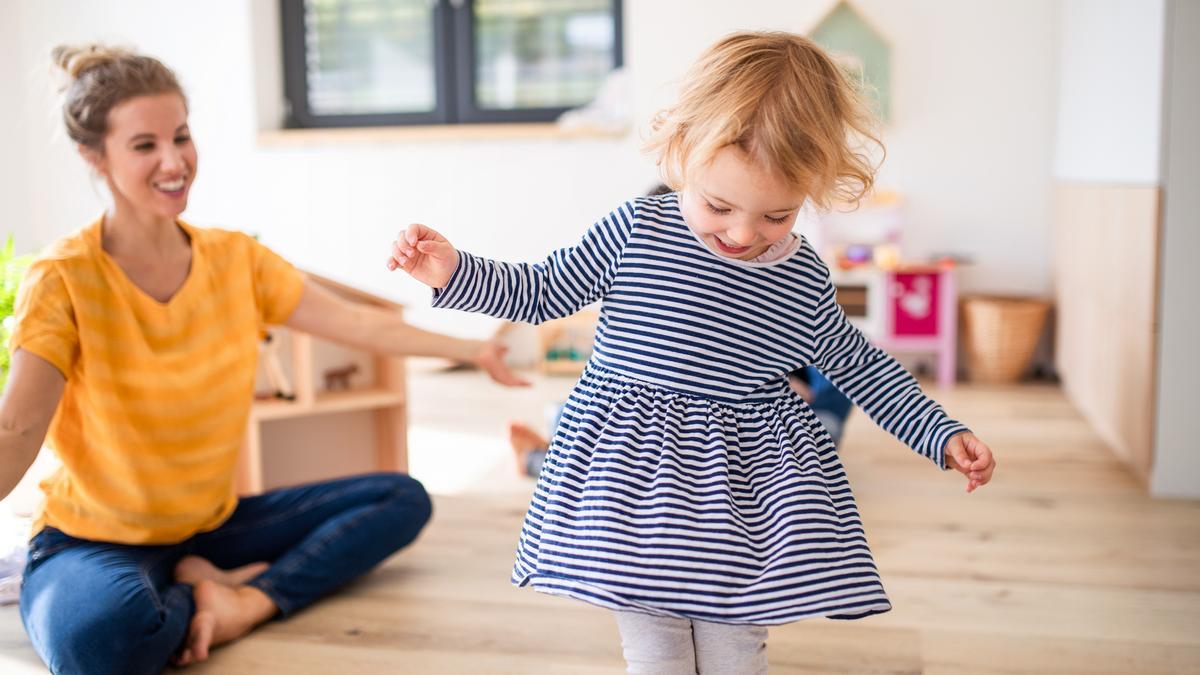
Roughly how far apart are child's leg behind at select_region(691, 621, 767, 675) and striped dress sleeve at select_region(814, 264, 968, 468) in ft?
0.85

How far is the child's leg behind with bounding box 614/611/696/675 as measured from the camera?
118 cm

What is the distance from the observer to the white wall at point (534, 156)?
3908mm

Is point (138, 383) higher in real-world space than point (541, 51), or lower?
lower

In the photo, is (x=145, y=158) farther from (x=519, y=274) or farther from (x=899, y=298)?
(x=899, y=298)

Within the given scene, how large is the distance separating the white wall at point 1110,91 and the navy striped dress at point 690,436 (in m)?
1.60

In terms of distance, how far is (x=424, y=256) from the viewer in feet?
3.64

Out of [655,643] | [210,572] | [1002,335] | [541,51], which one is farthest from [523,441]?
[541,51]

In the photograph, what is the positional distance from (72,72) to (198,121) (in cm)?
297

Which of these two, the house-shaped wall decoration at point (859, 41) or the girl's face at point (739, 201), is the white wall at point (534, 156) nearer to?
the house-shaped wall decoration at point (859, 41)

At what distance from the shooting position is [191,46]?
14.6 feet

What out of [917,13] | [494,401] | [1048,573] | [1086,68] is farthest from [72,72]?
[917,13]

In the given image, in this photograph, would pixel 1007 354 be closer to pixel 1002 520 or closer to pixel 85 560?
pixel 1002 520

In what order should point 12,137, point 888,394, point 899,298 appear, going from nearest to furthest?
point 888,394 → point 899,298 → point 12,137

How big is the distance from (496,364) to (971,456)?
79 cm
